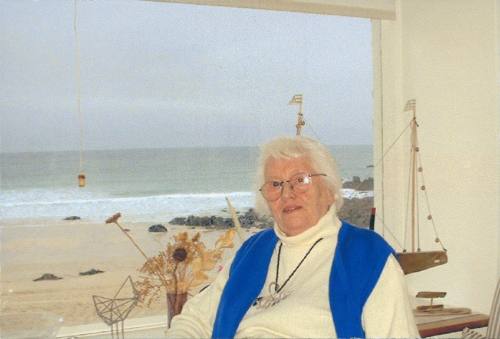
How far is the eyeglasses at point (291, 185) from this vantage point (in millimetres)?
1879

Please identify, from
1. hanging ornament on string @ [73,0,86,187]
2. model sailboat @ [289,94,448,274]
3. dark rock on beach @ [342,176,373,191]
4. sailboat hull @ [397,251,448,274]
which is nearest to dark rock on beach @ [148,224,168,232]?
hanging ornament on string @ [73,0,86,187]

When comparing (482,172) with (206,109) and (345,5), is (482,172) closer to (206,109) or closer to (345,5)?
(345,5)

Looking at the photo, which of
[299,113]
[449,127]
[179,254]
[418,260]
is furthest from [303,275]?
[449,127]

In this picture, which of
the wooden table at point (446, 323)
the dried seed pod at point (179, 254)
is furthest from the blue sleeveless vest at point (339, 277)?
the wooden table at point (446, 323)

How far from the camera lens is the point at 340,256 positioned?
1.78 metres

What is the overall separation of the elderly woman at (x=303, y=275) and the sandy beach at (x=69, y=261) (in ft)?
4.85

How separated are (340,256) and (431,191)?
1968mm

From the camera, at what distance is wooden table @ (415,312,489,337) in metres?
2.51

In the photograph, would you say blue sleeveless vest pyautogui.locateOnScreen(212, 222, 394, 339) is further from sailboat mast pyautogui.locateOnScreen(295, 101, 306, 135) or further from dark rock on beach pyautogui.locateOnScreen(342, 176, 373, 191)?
dark rock on beach pyautogui.locateOnScreen(342, 176, 373, 191)

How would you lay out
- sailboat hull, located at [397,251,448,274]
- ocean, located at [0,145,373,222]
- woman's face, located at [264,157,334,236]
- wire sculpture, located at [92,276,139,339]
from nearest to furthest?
woman's face, located at [264,157,334,236] → wire sculpture, located at [92,276,139,339] → sailboat hull, located at [397,251,448,274] → ocean, located at [0,145,373,222]

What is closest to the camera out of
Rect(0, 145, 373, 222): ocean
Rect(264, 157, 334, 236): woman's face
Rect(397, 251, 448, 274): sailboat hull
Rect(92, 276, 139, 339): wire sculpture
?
Rect(264, 157, 334, 236): woman's face

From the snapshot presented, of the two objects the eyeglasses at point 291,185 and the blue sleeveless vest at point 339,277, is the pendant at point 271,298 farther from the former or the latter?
the eyeglasses at point 291,185

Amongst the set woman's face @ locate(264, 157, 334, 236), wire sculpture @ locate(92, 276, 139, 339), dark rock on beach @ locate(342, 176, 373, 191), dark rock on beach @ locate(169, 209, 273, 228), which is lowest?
wire sculpture @ locate(92, 276, 139, 339)

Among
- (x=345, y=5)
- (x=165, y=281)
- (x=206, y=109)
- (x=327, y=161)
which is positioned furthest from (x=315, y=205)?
(x=345, y=5)
